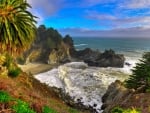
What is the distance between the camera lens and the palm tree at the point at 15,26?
3222cm

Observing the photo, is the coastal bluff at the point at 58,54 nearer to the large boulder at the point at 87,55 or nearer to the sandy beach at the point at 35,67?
the large boulder at the point at 87,55

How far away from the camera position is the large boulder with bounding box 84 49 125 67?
9581 cm

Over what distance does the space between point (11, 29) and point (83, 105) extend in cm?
1870

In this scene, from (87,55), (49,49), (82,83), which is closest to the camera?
(82,83)

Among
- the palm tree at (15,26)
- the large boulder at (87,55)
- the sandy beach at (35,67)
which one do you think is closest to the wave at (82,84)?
the sandy beach at (35,67)

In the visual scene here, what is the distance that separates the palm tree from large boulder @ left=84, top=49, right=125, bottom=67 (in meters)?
61.6

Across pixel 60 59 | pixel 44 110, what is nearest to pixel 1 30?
pixel 44 110

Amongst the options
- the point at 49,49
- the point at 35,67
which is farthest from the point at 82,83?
the point at 49,49

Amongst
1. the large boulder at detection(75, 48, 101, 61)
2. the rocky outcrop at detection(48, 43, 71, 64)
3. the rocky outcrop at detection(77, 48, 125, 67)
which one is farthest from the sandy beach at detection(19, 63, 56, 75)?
the large boulder at detection(75, 48, 101, 61)

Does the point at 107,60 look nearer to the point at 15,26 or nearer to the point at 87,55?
the point at 87,55

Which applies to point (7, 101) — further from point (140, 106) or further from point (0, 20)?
point (0, 20)

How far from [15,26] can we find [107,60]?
66920 millimetres

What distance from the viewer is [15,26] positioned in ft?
108

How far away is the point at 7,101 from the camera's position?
45.9ft
